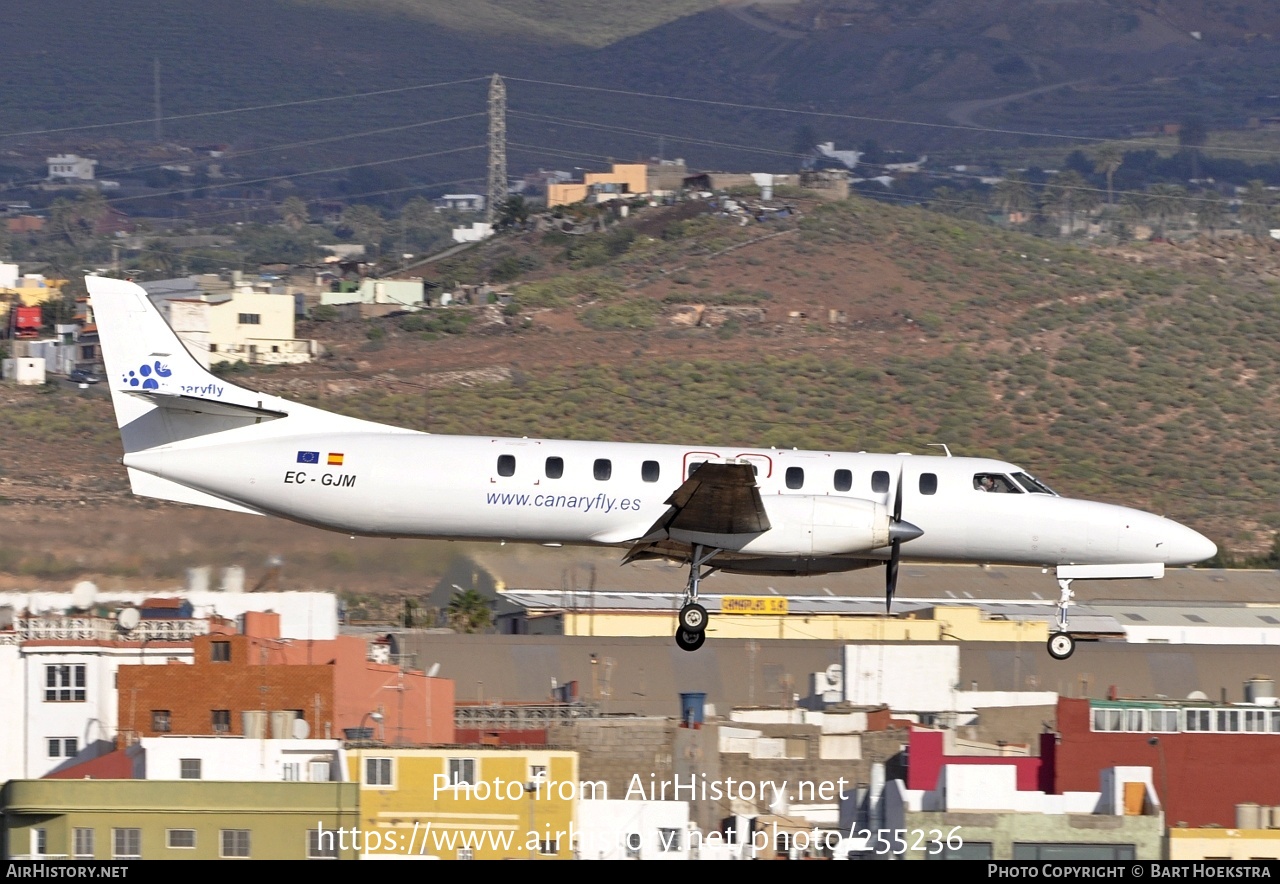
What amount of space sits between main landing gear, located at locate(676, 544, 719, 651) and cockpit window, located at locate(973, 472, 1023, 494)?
412cm

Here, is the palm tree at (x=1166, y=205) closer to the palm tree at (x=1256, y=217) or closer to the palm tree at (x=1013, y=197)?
the palm tree at (x=1256, y=217)

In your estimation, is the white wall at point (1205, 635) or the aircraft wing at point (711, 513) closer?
the aircraft wing at point (711, 513)

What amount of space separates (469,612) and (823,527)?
70.2 ft

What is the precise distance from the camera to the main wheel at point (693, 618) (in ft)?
86.7

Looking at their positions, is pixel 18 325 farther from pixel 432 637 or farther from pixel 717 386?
pixel 432 637

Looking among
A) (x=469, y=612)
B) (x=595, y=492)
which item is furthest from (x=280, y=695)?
(x=595, y=492)

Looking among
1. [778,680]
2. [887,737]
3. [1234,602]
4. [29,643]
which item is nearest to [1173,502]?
[1234,602]

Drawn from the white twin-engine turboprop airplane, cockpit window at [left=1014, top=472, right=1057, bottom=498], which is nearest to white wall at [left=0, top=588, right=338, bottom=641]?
the white twin-engine turboprop airplane

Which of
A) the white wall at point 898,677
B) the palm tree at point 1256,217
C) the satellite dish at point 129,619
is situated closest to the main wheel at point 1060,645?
the white wall at point 898,677

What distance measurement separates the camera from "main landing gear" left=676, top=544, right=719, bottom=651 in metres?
26.4

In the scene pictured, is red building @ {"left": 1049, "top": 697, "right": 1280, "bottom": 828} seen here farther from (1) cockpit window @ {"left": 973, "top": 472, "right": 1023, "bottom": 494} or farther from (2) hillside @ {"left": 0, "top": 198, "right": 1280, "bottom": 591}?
(2) hillside @ {"left": 0, "top": 198, "right": 1280, "bottom": 591}

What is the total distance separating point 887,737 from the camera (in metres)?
35.5

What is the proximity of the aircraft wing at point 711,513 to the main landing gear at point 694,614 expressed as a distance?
21 centimetres

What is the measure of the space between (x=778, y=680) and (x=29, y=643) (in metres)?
16.1
